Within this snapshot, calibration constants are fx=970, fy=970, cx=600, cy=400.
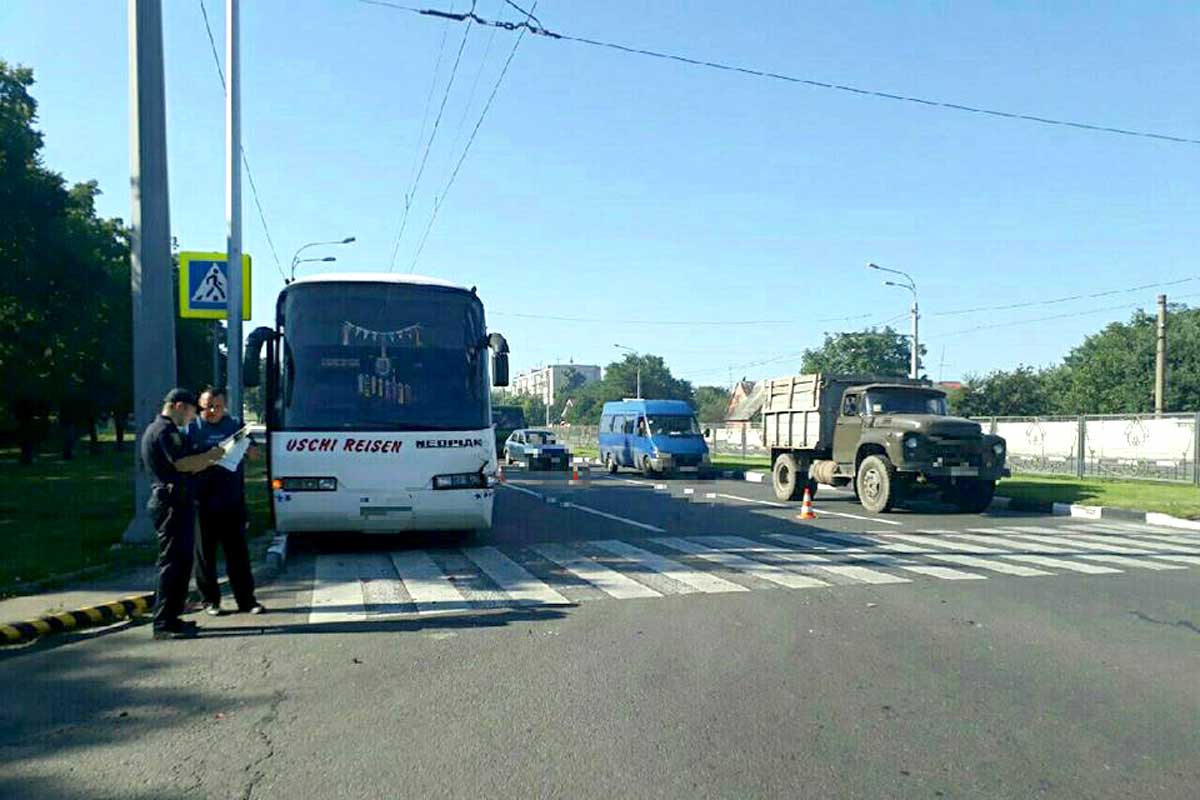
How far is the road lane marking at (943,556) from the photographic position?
10.9 m

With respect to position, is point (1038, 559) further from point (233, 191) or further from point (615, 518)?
point (233, 191)

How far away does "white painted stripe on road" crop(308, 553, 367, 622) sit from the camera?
8328 millimetres

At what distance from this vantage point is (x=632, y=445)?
34500 millimetres

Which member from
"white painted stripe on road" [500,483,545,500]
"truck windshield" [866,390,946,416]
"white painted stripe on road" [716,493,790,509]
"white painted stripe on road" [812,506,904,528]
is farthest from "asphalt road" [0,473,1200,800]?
"white painted stripe on road" [500,483,545,500]

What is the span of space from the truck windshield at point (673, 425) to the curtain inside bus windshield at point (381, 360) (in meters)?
20.9

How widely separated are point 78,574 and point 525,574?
4.50 metres

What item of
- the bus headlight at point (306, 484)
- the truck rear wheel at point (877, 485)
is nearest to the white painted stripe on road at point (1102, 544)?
the truck rear wheel at point (877, 485)

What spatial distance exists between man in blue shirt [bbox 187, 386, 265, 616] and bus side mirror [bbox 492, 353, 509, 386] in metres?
4.55

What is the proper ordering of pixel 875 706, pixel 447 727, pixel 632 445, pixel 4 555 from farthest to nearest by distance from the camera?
pixel 632 445 → pixel 4 555 → pixel 875 706 → pixel 447 727

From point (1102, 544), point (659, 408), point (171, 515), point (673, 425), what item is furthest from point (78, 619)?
point (659, 408)

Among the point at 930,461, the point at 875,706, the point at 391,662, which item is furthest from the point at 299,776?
the point at 930,461

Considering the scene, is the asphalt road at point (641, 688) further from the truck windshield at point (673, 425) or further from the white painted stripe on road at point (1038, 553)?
the truck windshield at point (673, 425)

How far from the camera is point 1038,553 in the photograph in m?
12.5

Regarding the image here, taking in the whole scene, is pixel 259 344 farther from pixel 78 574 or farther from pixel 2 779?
pixel 2 779
